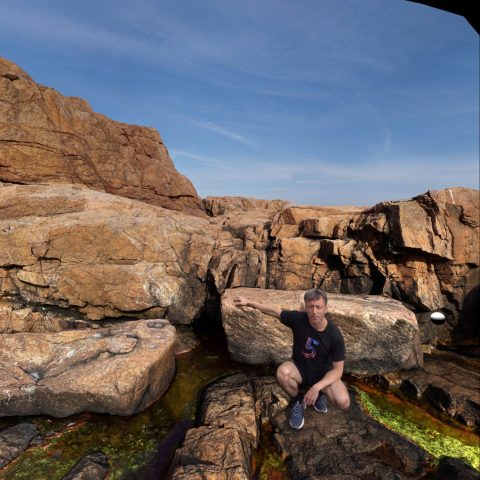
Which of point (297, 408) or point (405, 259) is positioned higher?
point (405, 259)

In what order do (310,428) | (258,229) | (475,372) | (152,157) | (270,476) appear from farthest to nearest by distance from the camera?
(152,157) < (258,229) < (475,372) < (310,428) < (270,476)

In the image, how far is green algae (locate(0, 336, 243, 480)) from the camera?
6.46m

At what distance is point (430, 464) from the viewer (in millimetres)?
6871

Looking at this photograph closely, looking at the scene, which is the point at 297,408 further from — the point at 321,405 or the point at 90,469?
the point at 90,469

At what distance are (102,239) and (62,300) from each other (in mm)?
3177

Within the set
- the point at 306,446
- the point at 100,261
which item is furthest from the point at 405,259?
the point at 100,261

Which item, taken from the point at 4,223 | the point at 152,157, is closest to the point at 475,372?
the point at 4,223

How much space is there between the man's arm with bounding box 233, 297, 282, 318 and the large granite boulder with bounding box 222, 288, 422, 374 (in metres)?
0.20

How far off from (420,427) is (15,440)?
34.0 ft

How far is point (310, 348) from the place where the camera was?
7.52 metres

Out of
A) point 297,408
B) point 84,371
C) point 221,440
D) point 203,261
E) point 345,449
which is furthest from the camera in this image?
point 203,261

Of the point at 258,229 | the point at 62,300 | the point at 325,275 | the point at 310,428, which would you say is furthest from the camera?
the point at 258,229

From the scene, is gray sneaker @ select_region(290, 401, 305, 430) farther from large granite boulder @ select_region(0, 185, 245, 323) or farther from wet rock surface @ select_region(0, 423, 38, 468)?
large granite boulder @ select_region(0, 185, 245, 323)

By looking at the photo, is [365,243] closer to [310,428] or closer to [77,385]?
[310,428]
